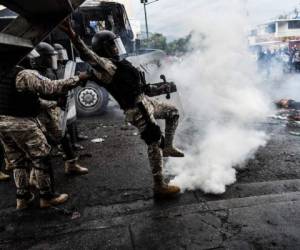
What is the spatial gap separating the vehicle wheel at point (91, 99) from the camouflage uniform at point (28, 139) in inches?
174

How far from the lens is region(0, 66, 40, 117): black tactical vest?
9.71ft

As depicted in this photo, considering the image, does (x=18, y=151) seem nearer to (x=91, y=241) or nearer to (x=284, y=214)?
(x=91, y=241)

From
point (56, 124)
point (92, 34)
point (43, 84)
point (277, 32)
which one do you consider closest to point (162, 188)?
point (43, 84)

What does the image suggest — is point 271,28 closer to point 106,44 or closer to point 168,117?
point 168,117

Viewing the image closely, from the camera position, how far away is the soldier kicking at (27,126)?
2895mm

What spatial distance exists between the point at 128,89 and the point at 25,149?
1236 millimetres

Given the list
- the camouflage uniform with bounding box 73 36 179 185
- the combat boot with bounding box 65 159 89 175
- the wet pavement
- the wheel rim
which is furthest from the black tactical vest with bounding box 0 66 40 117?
the wheel rim

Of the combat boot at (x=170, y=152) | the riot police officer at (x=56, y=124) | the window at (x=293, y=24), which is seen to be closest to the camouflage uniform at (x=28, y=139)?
the riot police officer at (x=56, y=124)

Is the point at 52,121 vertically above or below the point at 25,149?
above

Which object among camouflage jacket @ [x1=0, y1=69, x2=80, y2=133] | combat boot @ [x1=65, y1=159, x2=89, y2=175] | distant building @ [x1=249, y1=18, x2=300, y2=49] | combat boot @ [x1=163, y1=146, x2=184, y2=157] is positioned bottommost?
combat boot @ [x1=65, y1=159, x2=89, y2=175]

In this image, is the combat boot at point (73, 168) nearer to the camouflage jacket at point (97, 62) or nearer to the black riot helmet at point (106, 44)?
the camouflage jacket at point (97, 62)

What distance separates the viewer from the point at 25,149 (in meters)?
3.24

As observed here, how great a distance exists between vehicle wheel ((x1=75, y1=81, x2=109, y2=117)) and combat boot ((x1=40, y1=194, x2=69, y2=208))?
4536mm

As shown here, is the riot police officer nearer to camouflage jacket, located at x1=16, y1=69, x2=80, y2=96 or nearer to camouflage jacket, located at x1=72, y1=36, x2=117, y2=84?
camouflage jacket, located at x1=16, y1=69, x2=80, y2=96
